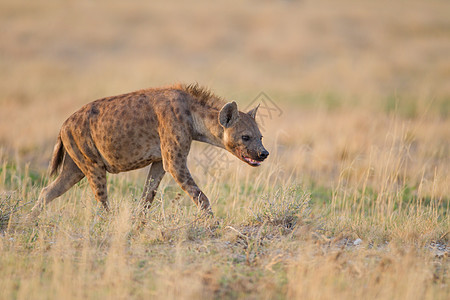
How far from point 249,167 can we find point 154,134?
3.01 meters

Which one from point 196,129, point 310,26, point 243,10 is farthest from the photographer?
point 243,10

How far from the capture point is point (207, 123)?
6.14m

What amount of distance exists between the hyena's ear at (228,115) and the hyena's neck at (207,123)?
12 cm

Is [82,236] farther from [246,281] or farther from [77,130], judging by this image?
[246,281]

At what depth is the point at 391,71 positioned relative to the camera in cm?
1931

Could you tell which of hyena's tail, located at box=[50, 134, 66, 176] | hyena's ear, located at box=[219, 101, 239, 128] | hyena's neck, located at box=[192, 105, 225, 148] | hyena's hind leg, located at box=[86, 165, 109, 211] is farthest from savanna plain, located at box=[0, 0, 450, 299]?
hyena's ear, located at box=[219, 101, 239, 128]

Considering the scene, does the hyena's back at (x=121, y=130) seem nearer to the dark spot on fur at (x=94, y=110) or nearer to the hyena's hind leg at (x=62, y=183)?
the dark spot on fur at (x=94, y=110)

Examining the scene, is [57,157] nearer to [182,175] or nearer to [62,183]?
[62,183]

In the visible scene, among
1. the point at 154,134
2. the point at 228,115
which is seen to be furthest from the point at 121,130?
the point at 228,115

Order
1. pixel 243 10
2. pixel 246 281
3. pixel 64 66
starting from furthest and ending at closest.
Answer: pixel 243 10
pixel 64 66
pixel 246 281

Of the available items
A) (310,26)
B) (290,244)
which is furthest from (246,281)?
(310,26)

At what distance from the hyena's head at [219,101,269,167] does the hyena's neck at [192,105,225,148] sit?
0.32 ft

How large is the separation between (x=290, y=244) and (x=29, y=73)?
14.0 metres

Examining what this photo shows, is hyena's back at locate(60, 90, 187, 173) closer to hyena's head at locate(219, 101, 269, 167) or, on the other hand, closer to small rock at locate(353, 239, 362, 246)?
hyena's head at locate(219, 101, 269, 167)
